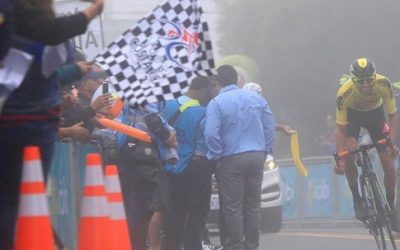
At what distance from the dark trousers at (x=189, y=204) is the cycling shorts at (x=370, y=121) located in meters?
1.66

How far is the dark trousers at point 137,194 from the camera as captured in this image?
10.7m

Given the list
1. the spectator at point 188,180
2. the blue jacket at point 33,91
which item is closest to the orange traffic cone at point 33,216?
the blue jacket at point 33,91

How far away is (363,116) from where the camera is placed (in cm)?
1386

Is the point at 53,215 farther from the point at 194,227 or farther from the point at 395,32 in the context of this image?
the point at 395,32

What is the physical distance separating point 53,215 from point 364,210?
16.4 ft

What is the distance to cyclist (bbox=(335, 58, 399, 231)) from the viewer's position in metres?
13.4

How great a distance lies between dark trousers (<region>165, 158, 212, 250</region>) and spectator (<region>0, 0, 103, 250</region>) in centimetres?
675

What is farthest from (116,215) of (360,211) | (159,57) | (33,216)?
(360,211)

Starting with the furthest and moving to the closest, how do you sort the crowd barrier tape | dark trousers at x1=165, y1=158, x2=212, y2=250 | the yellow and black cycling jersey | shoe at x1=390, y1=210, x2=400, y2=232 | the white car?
the crowd barrier tape → the white car → the yellow and black cycling jersey → shoe at x1=390, y1=210, x2=400, y2=232 → dark trousers at x1=165, y1=158, x2=212, y2=250

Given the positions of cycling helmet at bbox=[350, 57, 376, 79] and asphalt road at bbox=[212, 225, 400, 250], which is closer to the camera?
cycling helmet at bbox=[350, 57, 376, 79]

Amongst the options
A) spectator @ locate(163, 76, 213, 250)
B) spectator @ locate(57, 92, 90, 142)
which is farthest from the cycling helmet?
spectator @ locate(57, 92, 90, 142)

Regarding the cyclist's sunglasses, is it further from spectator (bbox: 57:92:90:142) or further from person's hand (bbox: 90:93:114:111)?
spectator (bbox: 57:92:90:142)

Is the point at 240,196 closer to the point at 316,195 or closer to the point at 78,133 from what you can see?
the point at 78,133

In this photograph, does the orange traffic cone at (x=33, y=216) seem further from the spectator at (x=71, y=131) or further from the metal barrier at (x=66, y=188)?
the metal barrier at (x=66, y=188)
